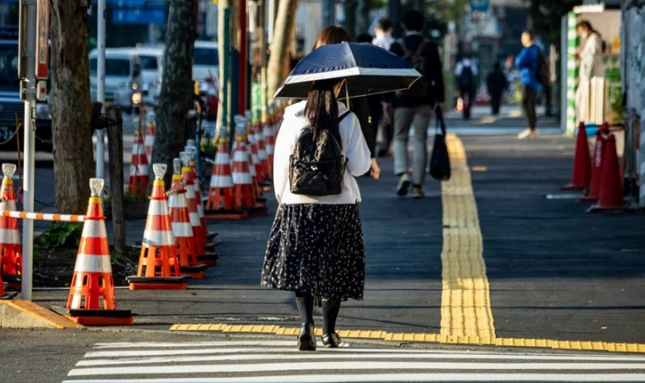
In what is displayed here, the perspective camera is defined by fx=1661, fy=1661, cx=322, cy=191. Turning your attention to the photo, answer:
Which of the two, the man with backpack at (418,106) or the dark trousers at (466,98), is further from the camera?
the dark trousers at (466,98)

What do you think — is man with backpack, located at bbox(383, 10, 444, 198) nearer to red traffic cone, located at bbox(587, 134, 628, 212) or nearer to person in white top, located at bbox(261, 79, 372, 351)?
red traffic cone, located at bbox(587, 134, 628, 212)

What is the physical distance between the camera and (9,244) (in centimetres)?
1188

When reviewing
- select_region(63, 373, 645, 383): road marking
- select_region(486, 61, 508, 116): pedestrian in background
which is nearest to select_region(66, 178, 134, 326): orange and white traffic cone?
select_region(63, 373, 645, 383): road marking

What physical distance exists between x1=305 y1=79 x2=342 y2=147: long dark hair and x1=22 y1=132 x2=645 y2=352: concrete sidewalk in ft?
5.11

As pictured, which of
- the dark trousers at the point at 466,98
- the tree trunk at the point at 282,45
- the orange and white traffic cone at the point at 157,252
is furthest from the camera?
the dark trousers at the point at 466,98

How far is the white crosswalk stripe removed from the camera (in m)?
8.19

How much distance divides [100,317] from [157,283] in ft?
5.18

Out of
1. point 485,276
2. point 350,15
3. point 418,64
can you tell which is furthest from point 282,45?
point 485,276

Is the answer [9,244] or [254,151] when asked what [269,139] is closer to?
[254,151]

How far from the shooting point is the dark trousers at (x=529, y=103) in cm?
3047

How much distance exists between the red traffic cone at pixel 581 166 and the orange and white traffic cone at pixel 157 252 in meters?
8.76

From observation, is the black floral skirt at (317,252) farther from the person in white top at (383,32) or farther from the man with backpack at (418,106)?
the person in white top at (383,32)

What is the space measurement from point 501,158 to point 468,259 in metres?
12.4

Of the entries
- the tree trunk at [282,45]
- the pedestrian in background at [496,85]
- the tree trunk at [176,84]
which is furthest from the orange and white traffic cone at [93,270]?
the pedestrian in background at [496,85]
